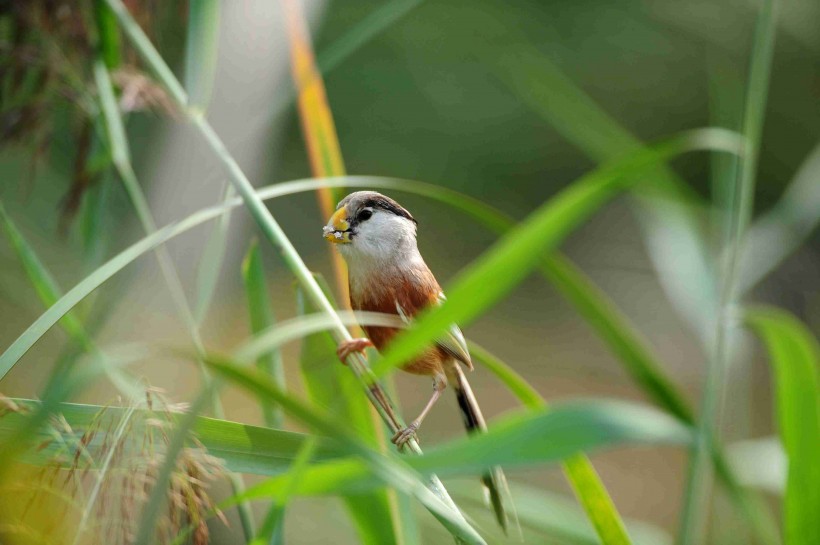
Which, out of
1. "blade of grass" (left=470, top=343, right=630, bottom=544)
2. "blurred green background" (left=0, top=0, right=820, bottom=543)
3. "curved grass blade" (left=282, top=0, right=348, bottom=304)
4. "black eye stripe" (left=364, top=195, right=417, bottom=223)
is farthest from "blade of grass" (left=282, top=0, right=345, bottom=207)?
"blurred green background" (left=0, top=0, right=820, bottom=543)

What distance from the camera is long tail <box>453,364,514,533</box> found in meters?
0.99

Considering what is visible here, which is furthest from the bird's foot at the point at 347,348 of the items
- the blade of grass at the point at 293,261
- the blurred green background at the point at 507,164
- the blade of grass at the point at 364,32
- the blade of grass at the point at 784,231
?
the blurred green background at the point at 507,164

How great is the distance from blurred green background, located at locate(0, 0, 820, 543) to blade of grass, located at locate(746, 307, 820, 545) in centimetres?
179

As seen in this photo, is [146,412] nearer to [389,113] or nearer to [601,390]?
[389,113]

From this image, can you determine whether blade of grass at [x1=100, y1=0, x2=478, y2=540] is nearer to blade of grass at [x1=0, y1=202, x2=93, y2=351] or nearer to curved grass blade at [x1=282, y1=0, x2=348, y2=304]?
curved grass blade at [x1=282, y1=0, x2=348, y2=304]

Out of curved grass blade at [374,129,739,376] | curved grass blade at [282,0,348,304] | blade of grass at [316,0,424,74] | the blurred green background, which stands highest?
the blurred green background

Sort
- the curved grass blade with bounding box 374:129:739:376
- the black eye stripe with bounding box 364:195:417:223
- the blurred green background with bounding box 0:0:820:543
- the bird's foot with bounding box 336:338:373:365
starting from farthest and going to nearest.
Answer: the blurred green background with bounding box 0:0:820:543 → the black eye stripe with bounding box 364:195:417:223 → the bird's foot with bounding box 336:338:373:365 → the curved grass blade with bounding box 374:129:739:376

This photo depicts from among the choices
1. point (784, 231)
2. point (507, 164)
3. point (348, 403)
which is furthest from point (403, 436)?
point (507, 164)

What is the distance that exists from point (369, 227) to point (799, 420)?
0.56m

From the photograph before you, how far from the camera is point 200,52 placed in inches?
45.6

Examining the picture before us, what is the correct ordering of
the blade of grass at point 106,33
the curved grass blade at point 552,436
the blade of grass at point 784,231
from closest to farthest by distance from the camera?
the curved grass blade at point 552,436, the blade of grass at point 106,33, the blade of grass at point 784,231

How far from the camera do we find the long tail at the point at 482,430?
986mm

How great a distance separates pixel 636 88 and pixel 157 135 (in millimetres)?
2506

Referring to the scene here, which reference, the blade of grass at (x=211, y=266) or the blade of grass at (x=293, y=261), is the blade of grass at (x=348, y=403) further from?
the blade of grass at (x=211, y=266)
